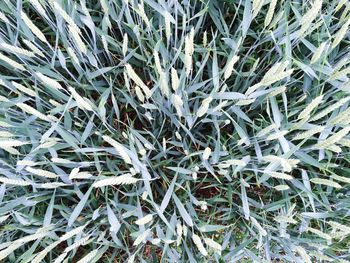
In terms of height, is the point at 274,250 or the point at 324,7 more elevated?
the point at 324,7

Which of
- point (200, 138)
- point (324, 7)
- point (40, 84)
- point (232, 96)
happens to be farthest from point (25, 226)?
point (324, 7)

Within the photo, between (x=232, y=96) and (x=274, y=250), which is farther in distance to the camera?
(x=274, y=250)

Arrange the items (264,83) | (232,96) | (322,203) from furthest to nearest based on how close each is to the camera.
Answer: (322,203) → (232,96) → (264,83)

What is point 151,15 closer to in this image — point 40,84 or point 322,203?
point 40,84

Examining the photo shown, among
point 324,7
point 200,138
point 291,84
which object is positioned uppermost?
point 324,7

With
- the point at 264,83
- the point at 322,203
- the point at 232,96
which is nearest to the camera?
the point at 264,83

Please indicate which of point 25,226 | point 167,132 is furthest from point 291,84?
point 25,226

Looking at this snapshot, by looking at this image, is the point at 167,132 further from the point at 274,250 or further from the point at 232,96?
the point at 274,250
